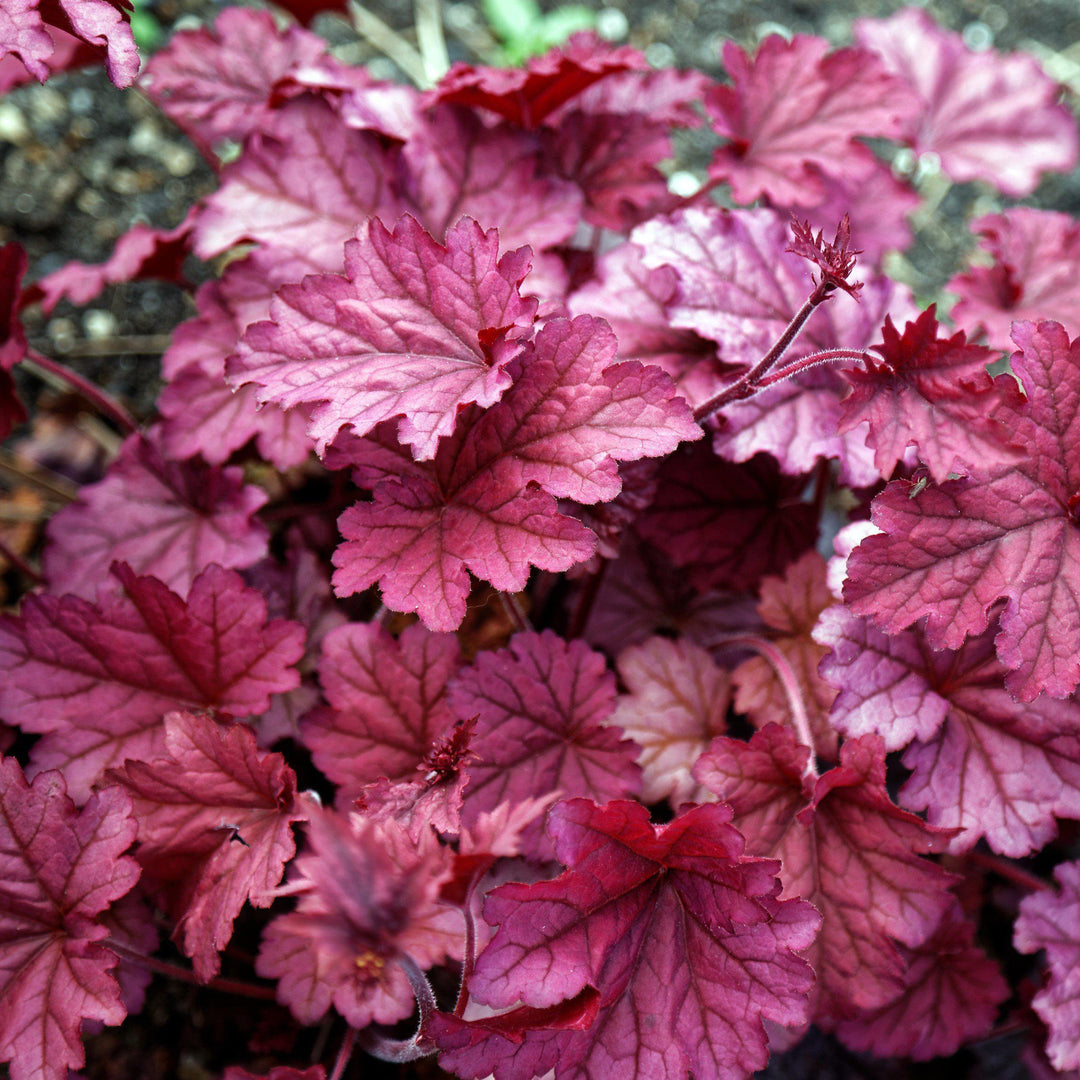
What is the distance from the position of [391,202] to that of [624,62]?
50 cm

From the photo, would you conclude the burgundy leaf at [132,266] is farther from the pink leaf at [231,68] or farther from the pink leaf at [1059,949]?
the pink leaf at [1059,949]

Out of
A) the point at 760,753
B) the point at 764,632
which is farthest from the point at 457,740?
the point at 764,632

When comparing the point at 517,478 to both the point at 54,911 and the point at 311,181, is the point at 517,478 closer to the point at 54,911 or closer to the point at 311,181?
the point at 311,181

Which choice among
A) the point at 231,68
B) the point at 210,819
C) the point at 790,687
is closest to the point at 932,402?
the point at 790,687

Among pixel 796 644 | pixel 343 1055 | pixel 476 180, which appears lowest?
pixel 343 1055

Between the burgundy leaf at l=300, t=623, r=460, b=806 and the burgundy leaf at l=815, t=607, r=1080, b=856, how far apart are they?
64 centimetres

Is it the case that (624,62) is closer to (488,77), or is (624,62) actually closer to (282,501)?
(488,77)

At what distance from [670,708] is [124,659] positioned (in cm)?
94

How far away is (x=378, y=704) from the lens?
1.46 m

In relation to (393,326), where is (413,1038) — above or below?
below

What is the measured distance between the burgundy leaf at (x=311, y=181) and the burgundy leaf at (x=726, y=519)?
76cm

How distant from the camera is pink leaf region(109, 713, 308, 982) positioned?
1.26 metres

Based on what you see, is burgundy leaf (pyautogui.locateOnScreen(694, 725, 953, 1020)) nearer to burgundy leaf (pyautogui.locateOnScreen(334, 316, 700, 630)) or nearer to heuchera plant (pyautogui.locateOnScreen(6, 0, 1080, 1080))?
heuchera plant (pyautogui.locateOnScreen(6, 0, 1080, 1080))

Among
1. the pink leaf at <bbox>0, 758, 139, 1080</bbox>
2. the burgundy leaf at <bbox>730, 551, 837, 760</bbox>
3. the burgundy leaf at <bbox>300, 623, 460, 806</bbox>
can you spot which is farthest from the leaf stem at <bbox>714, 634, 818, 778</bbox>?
the pink leaf at <bbox>0, 758, 139, 1080</bbox>
